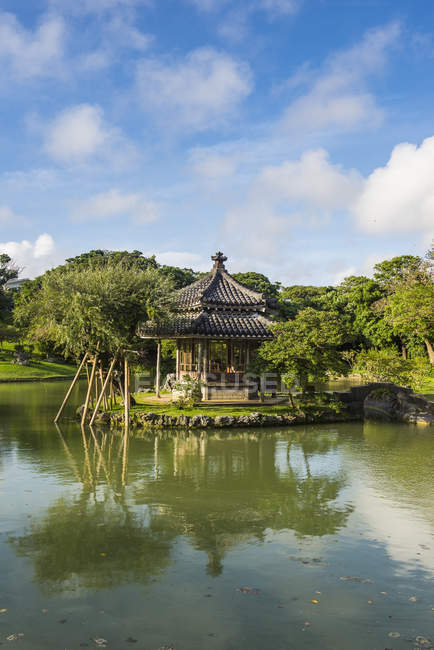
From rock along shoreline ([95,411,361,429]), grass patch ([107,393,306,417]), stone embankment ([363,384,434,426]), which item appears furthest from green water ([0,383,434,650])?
stone embankment ([363,384,434,426])

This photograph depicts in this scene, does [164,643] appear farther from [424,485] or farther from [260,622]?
[424,485]

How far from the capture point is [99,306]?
18828mm

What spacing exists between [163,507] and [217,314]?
51.8 feet

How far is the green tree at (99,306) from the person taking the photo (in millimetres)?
18969

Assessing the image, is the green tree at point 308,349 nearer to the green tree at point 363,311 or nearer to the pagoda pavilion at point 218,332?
the pagoda pavilion at point 218,332

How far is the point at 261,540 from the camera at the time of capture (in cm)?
858

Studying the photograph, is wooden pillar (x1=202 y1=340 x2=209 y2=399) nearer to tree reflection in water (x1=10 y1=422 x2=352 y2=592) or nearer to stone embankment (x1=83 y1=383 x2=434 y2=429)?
stone embankment (x1=83 y1=383 x2=434 y2=429)

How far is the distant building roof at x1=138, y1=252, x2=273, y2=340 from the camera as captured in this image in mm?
23484

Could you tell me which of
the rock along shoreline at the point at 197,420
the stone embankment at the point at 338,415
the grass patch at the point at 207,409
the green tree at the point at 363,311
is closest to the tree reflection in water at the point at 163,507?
the rock along shoreline at the point at 197,420

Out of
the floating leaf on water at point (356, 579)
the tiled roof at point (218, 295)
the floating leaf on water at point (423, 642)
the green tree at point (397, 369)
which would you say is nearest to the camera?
the floating leaf on water at point (423, 642)

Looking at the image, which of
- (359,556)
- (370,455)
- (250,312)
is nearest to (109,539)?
(359,556)

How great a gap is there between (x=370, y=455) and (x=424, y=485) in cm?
354

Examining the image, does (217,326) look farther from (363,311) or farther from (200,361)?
(363,311)

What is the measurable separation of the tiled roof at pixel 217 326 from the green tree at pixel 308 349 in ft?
6.58
